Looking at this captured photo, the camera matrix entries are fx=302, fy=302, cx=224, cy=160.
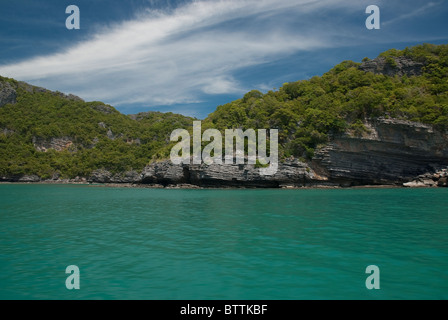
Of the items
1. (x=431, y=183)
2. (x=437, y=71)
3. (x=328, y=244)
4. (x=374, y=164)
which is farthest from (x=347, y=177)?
(x=328, y=244)

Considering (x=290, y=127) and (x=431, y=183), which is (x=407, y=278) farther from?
(x=290, y=127)

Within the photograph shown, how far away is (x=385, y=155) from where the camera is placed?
43.0m

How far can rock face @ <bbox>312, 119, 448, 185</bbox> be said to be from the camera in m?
41.0

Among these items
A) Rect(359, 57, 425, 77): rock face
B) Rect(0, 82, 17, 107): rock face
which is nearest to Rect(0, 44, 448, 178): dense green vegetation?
Rect(359, 57, 425, 77): rock face

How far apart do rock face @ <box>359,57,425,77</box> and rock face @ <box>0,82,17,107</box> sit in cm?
10677

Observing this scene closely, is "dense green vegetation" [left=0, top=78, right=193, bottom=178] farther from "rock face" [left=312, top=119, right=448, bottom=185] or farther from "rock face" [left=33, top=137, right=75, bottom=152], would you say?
"rock face" [left=312, top=119, right=448, bottom=185]

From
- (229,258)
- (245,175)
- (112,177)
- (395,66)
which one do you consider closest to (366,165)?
(245,175)

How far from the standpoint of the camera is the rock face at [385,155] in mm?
40969

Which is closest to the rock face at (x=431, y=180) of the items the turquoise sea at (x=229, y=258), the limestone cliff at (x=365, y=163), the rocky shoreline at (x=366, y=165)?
the rocky shoreline at (x=366, y=165)

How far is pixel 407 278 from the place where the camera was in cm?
643

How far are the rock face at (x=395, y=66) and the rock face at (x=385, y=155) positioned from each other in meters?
16.2
